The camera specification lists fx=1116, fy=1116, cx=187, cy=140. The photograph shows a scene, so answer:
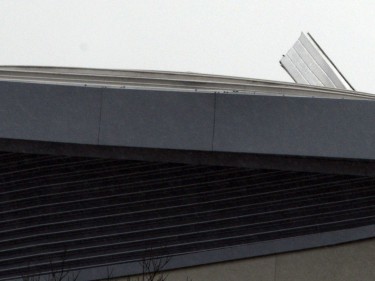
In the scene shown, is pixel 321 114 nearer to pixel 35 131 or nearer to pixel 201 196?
pixel 201 196

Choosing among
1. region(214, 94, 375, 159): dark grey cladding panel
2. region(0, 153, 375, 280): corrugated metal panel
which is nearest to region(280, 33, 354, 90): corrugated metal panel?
region(0, 153, 375, 280): corrugated metal panel

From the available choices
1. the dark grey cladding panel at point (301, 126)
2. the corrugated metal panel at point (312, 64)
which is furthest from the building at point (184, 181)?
the corrugated metal panel at point (312, 64)

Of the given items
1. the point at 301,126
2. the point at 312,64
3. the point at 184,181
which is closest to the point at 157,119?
the point at 184,181

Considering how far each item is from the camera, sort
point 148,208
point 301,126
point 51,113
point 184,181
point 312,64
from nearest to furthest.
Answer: point 301,126 → point 51,113 → point 184,181 → point 148,208 → point 312,64

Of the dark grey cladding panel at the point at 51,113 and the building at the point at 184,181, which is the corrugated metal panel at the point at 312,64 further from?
the dark grey cladding panel at the point at 51,113

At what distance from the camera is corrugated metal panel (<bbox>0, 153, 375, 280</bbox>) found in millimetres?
17750

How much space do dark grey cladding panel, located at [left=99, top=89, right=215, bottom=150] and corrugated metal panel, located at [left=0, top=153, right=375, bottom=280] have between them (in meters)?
0.56

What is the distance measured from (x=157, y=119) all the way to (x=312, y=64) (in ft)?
29.0

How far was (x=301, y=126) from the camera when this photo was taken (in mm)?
17156

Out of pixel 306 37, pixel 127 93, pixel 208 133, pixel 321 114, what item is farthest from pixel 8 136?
pixel 306 37

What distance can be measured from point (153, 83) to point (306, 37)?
612cm

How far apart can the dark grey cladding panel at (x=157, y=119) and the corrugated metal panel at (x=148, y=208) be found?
0.56m

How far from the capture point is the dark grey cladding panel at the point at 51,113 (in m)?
17.2

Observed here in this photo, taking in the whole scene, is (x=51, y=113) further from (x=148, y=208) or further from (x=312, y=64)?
(x=312, y=64)
